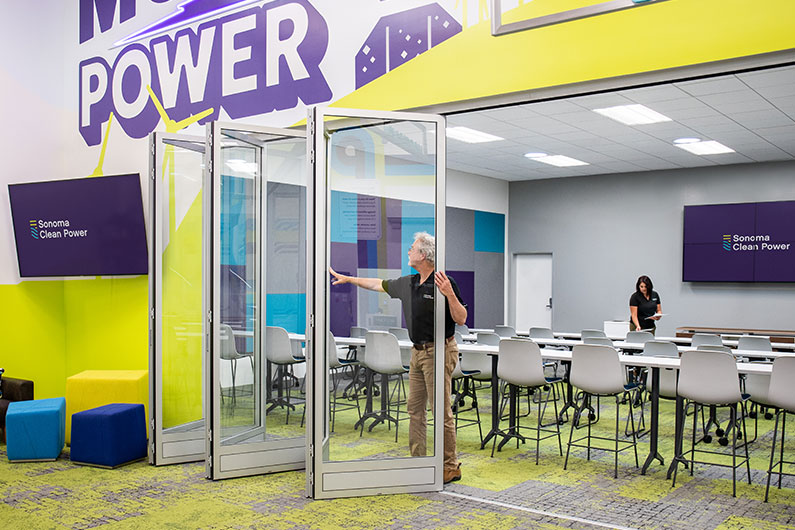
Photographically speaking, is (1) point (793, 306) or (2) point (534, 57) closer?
(2) point (534, 57)

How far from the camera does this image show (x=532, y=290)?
14867 mm

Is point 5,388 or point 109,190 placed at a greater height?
point 109,190

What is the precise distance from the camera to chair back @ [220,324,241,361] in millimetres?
5559

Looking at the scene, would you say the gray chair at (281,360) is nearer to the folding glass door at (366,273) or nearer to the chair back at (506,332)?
the folding glass door at (366,273)

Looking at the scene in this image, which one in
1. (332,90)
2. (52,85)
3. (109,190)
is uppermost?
(52,85)

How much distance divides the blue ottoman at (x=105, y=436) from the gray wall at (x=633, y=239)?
9.93 metres

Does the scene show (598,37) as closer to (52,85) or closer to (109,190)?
(109,190)

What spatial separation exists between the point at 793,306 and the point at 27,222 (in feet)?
36.8

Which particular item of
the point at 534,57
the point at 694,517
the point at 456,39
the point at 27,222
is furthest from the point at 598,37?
the point at 27,222

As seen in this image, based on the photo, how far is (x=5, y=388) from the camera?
6.86m

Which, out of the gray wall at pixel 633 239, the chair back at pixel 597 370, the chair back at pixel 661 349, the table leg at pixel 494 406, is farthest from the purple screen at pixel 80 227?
the gray wall at pixel 633 239

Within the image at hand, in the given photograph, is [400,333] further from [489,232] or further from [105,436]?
[489,232]

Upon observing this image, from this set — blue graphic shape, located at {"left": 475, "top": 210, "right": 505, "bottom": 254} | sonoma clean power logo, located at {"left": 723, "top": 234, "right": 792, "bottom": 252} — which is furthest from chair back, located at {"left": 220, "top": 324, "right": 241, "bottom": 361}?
sonoma clean power logo, located at {"left": 723, "top": 234, "right": 792, "bottom": 252}

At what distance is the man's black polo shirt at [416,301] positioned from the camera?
5.12 meters
